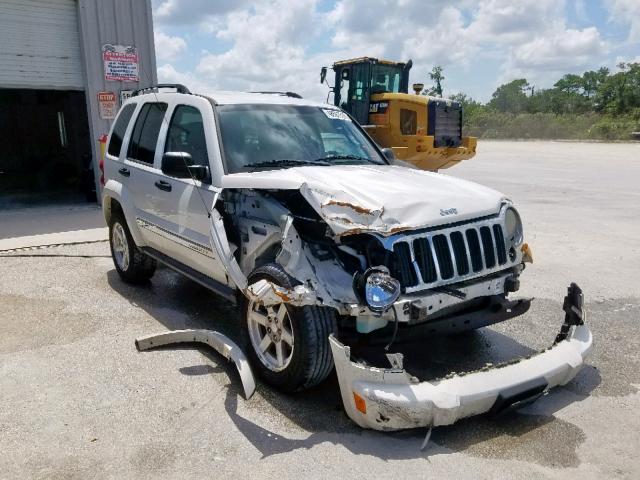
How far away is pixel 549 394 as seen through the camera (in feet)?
12.4

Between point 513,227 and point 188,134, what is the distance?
8.91ft

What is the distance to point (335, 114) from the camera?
530 cm

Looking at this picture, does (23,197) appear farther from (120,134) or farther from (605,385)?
(605,385)

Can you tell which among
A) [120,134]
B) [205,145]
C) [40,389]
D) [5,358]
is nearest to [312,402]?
[40,389]

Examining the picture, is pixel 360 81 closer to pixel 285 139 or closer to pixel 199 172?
pixel 285 139

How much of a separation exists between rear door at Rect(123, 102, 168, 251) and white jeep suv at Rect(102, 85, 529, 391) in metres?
0.03

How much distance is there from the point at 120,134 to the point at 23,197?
32.2 ft

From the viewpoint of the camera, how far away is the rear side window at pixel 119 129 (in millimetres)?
5945

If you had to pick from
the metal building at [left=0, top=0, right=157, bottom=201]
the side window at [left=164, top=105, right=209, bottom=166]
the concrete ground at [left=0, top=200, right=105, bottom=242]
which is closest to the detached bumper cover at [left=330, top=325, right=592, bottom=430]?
the side window at [left=164, top=105, right=209, bottom=166]

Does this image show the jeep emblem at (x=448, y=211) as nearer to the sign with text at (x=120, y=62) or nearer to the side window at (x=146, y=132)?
the side window at (x=146, y=132)

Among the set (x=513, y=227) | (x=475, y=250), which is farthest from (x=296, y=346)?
(x=513, y=227)

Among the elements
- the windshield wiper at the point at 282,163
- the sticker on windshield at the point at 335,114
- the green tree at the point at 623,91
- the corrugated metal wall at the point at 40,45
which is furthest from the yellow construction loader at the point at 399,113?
the green tree at the point at 623,91

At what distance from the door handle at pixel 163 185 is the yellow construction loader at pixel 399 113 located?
30.0 ft

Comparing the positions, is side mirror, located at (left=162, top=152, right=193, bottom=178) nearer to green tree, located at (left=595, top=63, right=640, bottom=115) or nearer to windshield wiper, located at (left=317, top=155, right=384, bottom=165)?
windshield wiper, located at (left=317, top=155, right=384, bottom=165)
